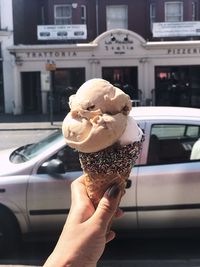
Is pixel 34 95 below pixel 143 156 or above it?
below

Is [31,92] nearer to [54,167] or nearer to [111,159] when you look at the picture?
[54,167]

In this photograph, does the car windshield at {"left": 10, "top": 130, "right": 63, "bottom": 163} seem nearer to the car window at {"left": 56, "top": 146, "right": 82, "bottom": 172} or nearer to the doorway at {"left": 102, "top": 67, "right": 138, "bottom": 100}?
the car window at {"left": 56, "top": 146, "right": 82, "bottom": 172}

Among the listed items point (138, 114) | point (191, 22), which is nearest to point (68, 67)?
point (191, 22)

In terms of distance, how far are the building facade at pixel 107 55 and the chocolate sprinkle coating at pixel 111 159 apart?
2433 centimetres

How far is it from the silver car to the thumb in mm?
3389

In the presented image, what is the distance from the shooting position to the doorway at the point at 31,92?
96.8 ft

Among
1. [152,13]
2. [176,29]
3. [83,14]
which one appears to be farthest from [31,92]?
[176,29]

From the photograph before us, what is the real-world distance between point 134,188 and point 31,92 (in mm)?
25191

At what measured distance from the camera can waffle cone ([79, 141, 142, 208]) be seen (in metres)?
1.81

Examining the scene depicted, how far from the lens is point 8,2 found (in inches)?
1164

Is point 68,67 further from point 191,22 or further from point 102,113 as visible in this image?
point 102,113

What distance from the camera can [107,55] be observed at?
2798 cm

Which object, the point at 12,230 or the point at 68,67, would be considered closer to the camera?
the point at 12,230

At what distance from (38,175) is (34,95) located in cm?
2514
